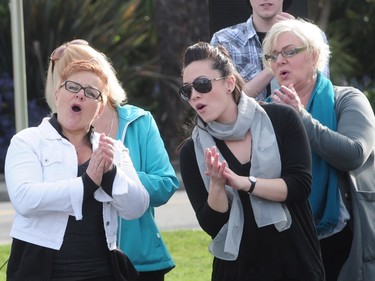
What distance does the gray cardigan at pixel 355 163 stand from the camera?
4.64m

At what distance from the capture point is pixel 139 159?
4.98m

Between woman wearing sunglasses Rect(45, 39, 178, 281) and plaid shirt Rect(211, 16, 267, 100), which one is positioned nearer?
woman wearing sunglasses Rect(45, 39, 178, 281)

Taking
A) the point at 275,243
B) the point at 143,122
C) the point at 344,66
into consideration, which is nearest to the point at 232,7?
the point at 143,122

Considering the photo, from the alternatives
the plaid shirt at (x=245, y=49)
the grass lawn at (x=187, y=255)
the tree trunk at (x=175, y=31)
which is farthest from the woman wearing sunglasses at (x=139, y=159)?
the tree trunk at (x=175, y=31)

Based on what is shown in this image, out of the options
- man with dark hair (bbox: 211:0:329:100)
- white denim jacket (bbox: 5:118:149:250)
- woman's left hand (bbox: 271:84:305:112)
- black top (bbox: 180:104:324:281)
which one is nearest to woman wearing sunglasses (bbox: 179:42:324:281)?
black top (bbox: 180:104:324:281)

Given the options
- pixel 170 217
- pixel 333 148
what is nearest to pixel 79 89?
pixel 333 148

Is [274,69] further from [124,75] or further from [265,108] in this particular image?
[124,75]

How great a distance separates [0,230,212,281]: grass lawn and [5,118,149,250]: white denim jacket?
11.3ft

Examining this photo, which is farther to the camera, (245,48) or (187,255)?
(187,255)

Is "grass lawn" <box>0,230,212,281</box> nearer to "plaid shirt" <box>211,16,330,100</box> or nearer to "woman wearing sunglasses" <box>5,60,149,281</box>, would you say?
"plaid shirt" <box>211,16,330,100</box>

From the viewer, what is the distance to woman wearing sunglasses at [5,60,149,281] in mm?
4238

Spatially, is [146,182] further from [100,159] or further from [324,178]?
[324,178]

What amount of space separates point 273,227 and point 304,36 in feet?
3.21

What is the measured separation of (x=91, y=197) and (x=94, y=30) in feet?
51.4
